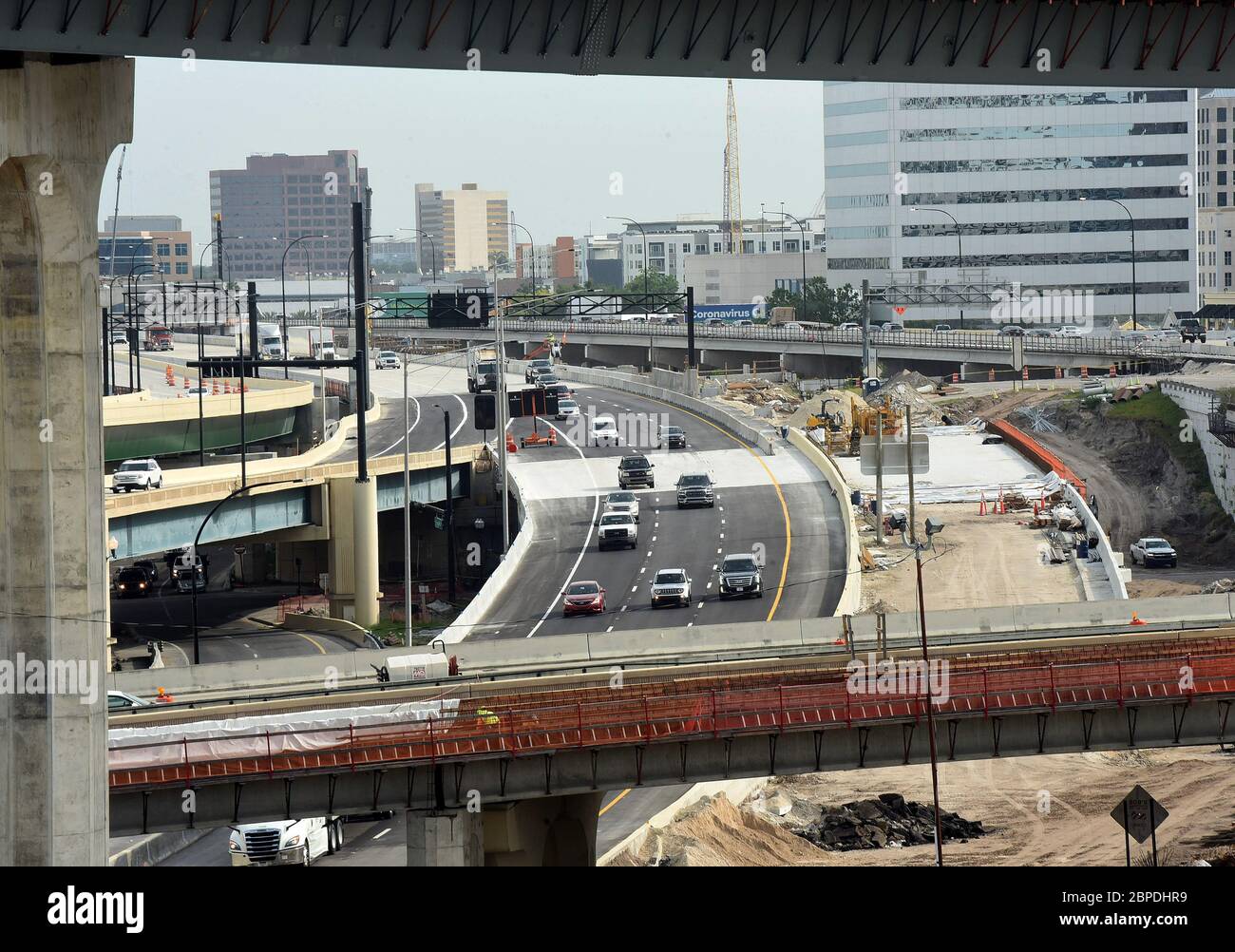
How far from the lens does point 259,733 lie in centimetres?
2627

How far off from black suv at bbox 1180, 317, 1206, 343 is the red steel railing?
78.1 metres

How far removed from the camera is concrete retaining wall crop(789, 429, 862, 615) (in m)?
46.6

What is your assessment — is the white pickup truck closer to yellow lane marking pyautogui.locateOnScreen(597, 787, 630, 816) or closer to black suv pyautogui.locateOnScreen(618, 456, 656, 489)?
yellow lane marking pyautogui.locateOnScreen(597, 787, 630, 816)

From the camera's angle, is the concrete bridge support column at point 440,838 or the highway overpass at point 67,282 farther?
the concrete bridge support column at point 440,838

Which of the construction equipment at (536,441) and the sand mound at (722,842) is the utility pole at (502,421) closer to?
the construction equipment at (536,441)

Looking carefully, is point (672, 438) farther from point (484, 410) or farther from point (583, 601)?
point (583, 601)

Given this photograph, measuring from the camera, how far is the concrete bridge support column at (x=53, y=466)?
21.7m

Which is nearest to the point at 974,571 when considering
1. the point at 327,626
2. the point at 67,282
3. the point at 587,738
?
the point at 327,626

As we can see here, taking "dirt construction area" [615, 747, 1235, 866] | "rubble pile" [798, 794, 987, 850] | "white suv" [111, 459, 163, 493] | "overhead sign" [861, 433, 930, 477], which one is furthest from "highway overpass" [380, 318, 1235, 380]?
"rubble pile" [798, 794, 987, 850]

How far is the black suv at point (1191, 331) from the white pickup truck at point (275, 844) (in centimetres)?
8340

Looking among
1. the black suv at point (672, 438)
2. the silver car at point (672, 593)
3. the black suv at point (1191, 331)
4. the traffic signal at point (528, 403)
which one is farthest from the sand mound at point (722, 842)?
the black suv at point (1191, 331)

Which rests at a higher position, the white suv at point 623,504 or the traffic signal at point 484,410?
the traffic signal at point 484,410

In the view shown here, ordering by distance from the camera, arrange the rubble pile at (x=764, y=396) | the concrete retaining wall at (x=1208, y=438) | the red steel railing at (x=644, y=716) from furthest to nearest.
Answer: the rubble pile at (x=764, y=396), the concrete retaining wall at (x=1208, y=438), the red steel railing at (x=644, y=716)

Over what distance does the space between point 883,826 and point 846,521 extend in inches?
820
